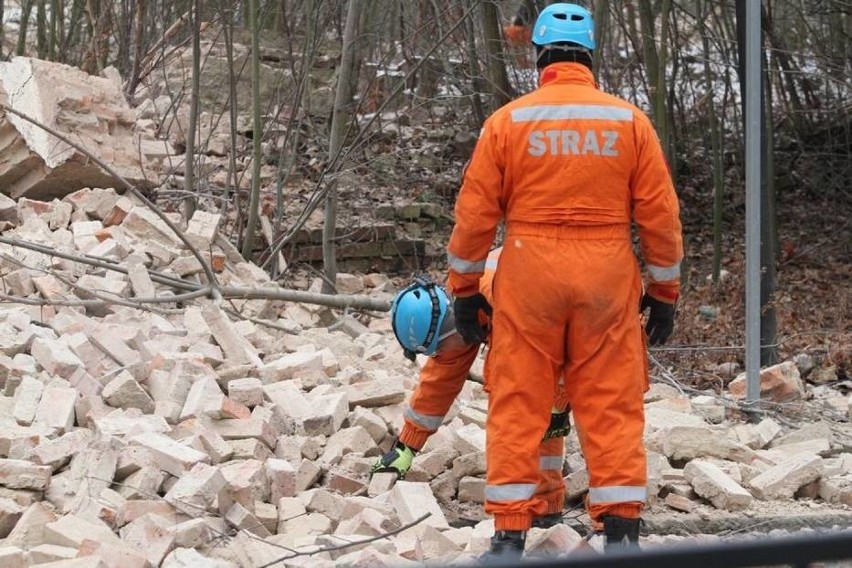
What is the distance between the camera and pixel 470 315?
4.49 m

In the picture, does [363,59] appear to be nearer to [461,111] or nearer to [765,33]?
[461,111]

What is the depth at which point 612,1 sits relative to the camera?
40.1 ft

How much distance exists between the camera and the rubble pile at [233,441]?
14.5ft

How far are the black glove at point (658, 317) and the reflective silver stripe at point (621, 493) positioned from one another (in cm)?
65

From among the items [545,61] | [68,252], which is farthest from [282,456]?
[68,252]

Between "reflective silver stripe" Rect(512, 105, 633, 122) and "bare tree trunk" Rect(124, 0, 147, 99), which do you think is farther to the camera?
"bare tree trunk" Rect(124, 0, 147, 99)

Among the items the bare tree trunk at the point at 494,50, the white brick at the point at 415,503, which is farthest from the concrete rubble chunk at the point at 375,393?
the bare tree trunk at the point at 494,50

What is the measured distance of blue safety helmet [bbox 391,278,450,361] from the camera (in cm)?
495

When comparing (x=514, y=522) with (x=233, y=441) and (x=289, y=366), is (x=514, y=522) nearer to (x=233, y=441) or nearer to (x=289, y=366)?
(x=233, y=441)

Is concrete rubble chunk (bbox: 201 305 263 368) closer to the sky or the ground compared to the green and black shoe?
closer to the sky

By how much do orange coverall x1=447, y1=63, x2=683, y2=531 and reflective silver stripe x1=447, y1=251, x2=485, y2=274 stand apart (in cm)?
4

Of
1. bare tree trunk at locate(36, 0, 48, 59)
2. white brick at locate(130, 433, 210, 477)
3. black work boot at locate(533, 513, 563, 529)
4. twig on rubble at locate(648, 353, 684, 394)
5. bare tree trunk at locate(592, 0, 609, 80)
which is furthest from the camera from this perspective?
bare tree trunk at locate(36, 0, 48, 59)

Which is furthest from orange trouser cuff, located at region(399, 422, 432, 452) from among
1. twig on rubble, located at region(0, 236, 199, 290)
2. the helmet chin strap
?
twig on rubble, located at region(0, 236, 199, 290)

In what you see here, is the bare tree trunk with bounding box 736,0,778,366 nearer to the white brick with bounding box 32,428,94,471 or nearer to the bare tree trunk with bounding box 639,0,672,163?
the bare tree trunk with bounding box 639,0,672,163
